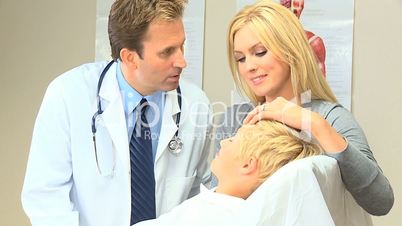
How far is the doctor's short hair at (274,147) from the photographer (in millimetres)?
1226

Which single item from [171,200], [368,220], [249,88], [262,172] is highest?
[249,88]

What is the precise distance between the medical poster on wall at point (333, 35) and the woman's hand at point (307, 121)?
1.03 metres

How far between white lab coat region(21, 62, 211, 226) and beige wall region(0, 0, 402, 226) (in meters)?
0.73

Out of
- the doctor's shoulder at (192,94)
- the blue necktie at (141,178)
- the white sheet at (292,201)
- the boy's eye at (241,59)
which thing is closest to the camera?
the white sheet at (292,201)

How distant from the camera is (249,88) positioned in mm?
1574

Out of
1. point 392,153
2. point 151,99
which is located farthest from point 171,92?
point 392,153

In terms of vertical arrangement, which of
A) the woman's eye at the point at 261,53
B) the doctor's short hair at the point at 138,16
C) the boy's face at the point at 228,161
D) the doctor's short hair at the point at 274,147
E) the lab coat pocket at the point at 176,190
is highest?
the doctor's short hair at the point at 138,16

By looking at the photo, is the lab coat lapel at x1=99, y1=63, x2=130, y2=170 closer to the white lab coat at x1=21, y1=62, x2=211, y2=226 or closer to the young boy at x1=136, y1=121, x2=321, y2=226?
the white lab coat at x1=21, y1=62, x2=211, y2=226

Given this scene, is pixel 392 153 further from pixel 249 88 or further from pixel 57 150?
pixel 57 150

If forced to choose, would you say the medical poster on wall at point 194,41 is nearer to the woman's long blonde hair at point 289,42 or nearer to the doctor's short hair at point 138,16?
the doctor's short hair at point 138,16

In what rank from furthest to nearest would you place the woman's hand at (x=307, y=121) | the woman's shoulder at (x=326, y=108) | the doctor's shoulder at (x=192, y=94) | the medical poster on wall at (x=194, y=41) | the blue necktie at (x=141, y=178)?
the medical poster on wall at (x=194, y=41), the doctor's shoulder at (x=192, y=94), the blue necktie at (x=141, y=178), the woman's shoulder at (x=326, y=108), the woman's hand at (x=307, y=121)

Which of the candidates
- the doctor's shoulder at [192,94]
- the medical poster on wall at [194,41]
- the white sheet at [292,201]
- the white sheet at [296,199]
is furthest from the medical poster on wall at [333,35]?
the white sheet at [292,201]

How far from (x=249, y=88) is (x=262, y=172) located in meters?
0.37

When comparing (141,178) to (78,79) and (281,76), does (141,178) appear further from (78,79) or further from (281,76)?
(281,76)
